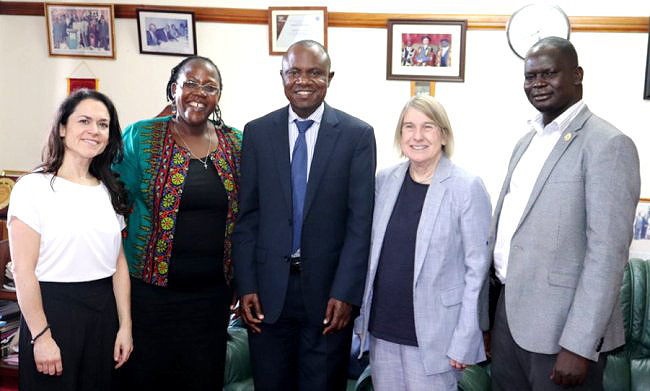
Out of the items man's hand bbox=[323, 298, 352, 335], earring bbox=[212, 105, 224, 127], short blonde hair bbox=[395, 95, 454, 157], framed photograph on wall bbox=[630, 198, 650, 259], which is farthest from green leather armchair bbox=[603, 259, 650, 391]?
earring bbox=[212, 105, 224, 127]

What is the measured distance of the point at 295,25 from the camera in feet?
10.6

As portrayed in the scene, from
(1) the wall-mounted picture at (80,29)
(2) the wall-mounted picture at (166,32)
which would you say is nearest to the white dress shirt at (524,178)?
(2) the wall-mounted picture at (166,32)

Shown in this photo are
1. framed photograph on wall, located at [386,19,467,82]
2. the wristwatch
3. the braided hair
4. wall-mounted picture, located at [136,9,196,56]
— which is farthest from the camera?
wall-mounted picture, located at [136,9,196,56]

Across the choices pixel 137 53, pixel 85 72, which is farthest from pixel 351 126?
pixel 85 72

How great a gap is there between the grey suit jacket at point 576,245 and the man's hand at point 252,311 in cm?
77

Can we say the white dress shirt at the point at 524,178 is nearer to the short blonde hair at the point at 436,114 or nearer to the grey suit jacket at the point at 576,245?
the grey suit jacket at the point at 576,245

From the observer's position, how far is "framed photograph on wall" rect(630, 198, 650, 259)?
9.98ft

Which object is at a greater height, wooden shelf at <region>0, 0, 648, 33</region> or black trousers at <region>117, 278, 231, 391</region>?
wooden shelf at <region>0, 0, 648, 33</region>

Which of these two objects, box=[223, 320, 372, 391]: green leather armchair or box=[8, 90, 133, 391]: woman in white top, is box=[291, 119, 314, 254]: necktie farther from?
box=[223, 320, 372, 391]: green leather armchair

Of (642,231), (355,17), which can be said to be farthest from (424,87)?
(642,231)

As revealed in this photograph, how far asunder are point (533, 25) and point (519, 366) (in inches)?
80.2

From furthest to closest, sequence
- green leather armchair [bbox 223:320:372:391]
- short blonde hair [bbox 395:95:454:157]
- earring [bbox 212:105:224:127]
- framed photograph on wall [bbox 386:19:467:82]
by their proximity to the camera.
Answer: framed photograph on wall [bbox 386:19:467:82] → green leather armchair [bbox 223:320:372:391] → earring [bbox 212:105:224:127] → short blonde hair [bbox 395:95:454:157]

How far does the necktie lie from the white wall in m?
1.19

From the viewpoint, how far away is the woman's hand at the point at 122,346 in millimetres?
1812
